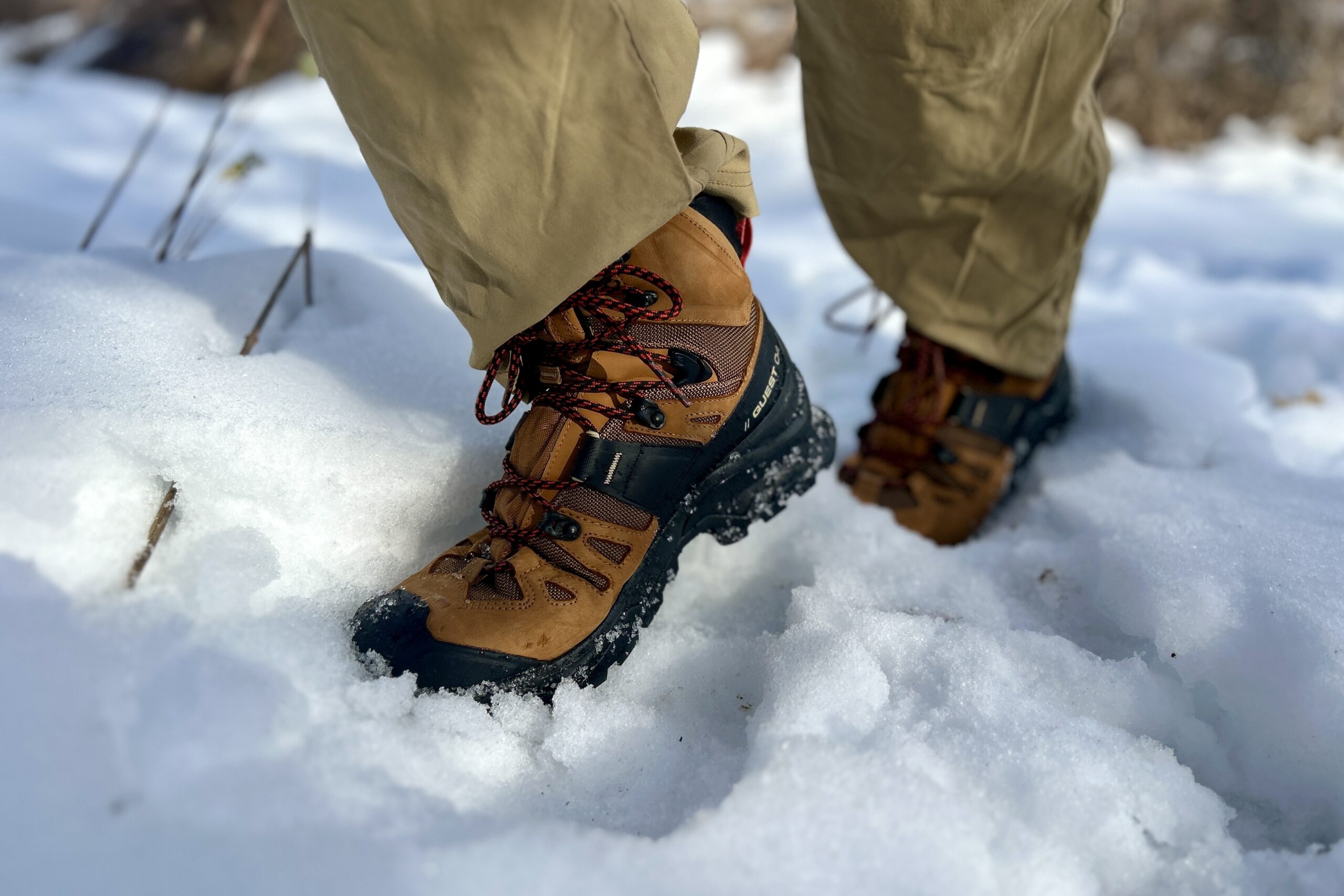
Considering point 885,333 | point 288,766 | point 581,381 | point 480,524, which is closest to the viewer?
point 288,766

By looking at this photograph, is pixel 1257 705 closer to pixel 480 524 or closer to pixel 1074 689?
pixel 1074 689

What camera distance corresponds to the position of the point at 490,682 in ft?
2.63

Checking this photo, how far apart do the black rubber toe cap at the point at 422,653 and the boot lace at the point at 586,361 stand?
3.9 inches

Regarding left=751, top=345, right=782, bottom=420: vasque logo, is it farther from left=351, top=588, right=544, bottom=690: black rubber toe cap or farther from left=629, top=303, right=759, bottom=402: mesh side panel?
left=351, top=588, right=544, bottom=690: black rubber toe cap

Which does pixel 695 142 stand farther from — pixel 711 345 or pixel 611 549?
pixel 611 549

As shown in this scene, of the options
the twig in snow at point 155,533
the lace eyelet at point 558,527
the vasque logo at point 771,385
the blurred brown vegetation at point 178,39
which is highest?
the vasque logo at point 771,385

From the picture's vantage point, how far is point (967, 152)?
→ 1165 mm

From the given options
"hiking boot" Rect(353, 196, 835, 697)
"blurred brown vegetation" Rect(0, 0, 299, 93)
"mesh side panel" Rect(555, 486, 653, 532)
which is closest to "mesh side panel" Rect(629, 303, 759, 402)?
"hiking boot" Rect(353, 196, 835, 697)

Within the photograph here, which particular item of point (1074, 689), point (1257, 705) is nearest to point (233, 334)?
point (1074, 689)

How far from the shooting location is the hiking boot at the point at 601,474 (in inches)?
32.1

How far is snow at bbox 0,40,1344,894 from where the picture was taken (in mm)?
613

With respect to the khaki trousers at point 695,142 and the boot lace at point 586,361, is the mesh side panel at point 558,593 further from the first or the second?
the khaki trousers at point 695,142

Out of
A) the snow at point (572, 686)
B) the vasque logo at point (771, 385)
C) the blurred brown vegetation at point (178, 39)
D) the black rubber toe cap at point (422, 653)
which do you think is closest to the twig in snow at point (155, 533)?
the snow at point (572, 686)

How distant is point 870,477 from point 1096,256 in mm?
1595
